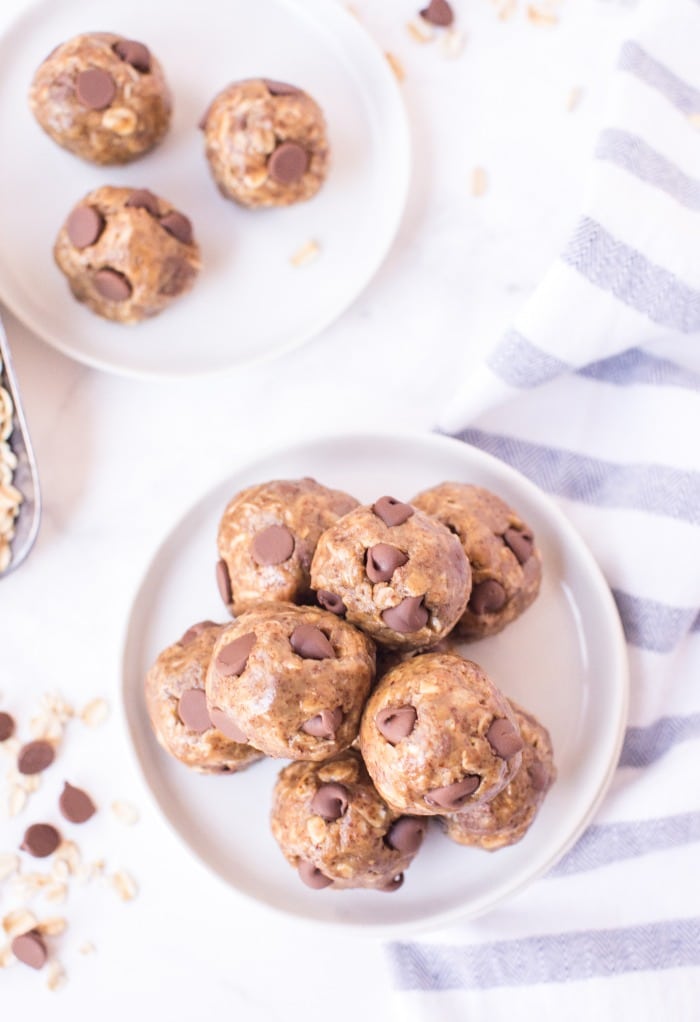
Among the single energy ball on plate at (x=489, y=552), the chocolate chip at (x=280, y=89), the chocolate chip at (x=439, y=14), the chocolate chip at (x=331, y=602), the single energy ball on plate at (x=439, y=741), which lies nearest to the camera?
the single energy ball on plate at (x=439, y=741)

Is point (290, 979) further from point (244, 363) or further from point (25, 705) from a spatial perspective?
point (244, 363)

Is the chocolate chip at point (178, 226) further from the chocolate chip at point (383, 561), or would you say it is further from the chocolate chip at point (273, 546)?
the chocolate chip at point (383, 561)

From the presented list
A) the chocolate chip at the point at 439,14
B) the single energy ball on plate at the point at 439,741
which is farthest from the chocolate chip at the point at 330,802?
the chocolate chip at the point at 439,14

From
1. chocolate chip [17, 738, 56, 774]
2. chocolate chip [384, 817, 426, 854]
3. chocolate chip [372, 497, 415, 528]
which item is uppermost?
chocolate chip [372, 497, 415, 528]

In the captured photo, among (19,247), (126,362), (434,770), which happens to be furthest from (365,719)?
(19,247)

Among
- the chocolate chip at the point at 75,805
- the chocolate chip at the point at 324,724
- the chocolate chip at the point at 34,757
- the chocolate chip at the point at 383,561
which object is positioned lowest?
the chocolate chip at the point at 75,805

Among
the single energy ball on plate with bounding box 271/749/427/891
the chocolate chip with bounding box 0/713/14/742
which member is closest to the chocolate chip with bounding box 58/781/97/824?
the chocolate chip with bounding box 0/713/14/742

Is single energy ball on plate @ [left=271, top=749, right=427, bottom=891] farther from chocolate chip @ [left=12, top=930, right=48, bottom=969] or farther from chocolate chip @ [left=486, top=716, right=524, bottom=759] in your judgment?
chocolate chip @ [left=12, top=930, right=48, bottom=969]
